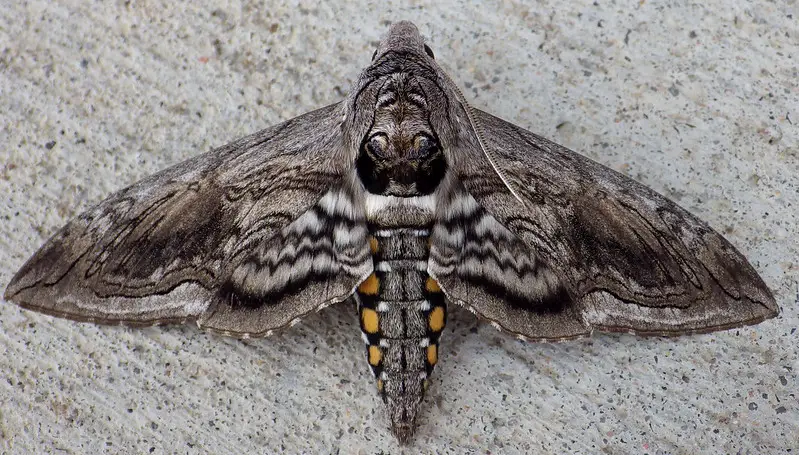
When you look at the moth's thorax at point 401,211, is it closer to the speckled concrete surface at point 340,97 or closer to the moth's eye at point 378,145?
the moth's eye at point 378,145

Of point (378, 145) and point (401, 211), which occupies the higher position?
point (378, 145)

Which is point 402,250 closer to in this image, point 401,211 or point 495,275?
point 401,211

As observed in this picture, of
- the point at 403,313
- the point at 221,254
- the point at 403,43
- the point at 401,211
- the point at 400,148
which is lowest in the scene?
the point at 403,313

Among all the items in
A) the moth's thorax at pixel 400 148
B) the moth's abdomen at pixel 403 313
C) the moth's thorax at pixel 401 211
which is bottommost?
the moth's abdomen at pixel 403 313

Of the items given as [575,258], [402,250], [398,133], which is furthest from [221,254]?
[575,258]

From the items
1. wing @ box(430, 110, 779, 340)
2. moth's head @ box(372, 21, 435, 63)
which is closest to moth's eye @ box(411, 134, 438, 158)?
wing @ box(430, 110, 779, 340)

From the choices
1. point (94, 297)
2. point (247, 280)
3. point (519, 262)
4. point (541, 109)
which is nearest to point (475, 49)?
point (541, 109)

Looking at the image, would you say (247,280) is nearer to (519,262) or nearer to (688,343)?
(519,262)

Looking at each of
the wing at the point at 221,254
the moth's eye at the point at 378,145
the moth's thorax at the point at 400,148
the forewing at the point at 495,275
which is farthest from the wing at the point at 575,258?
the wing at the point at 221,254

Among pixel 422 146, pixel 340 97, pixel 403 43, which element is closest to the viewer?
pixel 422 146
